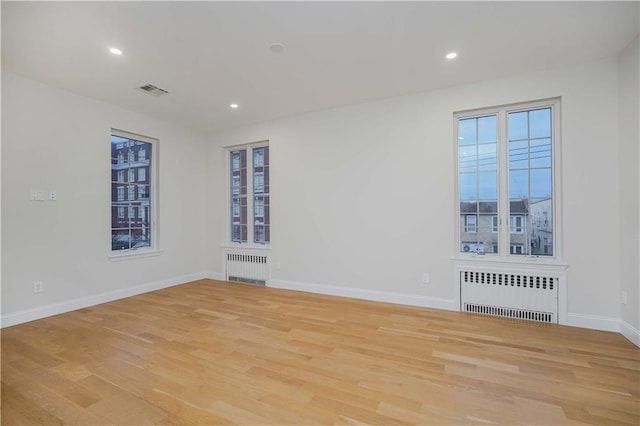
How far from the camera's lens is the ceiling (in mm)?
2279

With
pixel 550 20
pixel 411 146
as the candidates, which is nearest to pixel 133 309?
pixel 411 146

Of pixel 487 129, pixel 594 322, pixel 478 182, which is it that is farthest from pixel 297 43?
pixel 594 322

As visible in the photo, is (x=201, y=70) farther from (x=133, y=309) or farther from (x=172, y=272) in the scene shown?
(x=172, y=272)

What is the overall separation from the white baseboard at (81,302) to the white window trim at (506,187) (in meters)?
4.44

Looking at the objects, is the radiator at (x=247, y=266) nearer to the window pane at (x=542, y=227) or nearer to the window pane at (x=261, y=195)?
the window pane at (x=261, y=195)

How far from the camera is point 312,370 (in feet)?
7.38

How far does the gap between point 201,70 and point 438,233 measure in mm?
3392

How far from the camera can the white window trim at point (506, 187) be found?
126 inches

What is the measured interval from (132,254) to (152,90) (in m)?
2.39

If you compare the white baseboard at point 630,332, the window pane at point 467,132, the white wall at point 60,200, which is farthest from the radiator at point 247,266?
the white baseboard at point 630,332

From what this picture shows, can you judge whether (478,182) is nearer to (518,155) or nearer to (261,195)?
(518,155)

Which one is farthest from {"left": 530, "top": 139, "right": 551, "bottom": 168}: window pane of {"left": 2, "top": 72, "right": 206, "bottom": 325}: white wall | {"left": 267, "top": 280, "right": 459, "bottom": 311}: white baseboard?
{"left": 2, "top": 72, "right": 206, "bottom": 325}: white wall

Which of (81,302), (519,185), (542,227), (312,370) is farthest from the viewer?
(81,302)

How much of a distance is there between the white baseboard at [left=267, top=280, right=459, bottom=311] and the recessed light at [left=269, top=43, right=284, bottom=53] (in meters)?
3.14
